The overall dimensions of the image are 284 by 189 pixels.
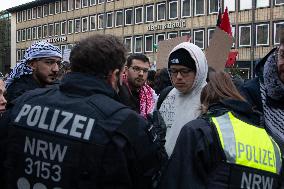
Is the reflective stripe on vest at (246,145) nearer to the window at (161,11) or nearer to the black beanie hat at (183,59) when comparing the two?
the black beanie hat at (183,59)

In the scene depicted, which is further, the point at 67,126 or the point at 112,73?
the point at 112,73

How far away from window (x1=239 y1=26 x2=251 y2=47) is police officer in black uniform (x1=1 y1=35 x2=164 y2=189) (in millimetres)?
35158

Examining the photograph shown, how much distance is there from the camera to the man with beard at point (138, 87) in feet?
17.1

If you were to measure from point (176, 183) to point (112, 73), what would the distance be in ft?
2.24

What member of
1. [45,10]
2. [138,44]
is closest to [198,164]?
[138,44]

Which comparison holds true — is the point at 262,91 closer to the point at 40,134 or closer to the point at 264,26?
the point at 40,134

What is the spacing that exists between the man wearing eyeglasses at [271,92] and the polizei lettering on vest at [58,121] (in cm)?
133

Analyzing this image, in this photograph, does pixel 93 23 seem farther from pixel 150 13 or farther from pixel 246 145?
pixel 246 145

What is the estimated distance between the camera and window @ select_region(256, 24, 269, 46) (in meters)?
35.3

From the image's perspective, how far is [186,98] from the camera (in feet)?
11.5

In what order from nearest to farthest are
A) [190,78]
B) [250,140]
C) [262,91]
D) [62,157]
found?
[62,157]
[250,140]
[262,91]
[190,78]

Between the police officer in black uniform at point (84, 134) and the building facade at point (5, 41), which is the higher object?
the building facade at point (5, 41)

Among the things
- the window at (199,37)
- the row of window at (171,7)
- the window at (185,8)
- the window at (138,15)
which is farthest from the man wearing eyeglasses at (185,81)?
the window at (138,15)

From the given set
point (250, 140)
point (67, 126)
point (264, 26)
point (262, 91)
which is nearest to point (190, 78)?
point (262, 91)
